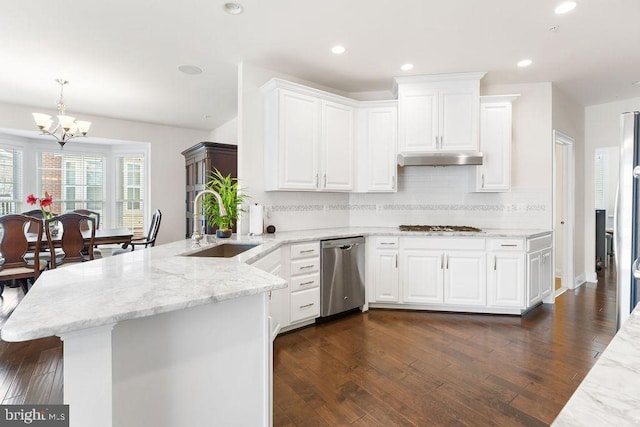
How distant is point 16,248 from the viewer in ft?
10.9

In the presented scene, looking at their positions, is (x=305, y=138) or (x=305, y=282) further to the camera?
(x=305, y=138)

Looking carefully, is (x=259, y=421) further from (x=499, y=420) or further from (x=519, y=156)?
(x=519, y=156)

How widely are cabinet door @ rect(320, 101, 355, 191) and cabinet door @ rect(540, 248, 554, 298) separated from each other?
2.41 m

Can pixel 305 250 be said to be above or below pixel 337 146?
below

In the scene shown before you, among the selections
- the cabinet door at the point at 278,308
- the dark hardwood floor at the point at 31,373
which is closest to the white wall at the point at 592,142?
the cabinet door at the point at 278,308

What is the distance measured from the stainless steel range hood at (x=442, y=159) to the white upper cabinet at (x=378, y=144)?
187 mm

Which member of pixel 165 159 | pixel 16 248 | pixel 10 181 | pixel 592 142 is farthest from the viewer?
pixel 165 159

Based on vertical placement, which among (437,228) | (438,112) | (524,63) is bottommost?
(437,228)

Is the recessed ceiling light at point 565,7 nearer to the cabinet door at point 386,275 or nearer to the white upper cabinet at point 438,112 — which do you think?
the white upper cabinet at point 438,112

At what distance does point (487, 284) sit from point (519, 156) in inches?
70.2

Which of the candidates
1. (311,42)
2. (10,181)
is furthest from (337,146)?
(10,181)

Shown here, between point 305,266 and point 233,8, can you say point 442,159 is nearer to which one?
point 305,266

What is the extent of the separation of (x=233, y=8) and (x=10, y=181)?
5.38m

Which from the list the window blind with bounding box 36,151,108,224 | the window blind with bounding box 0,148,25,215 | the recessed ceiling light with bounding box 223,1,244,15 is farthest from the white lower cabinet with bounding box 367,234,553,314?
the window blind with bounding box 0,148,25,215
